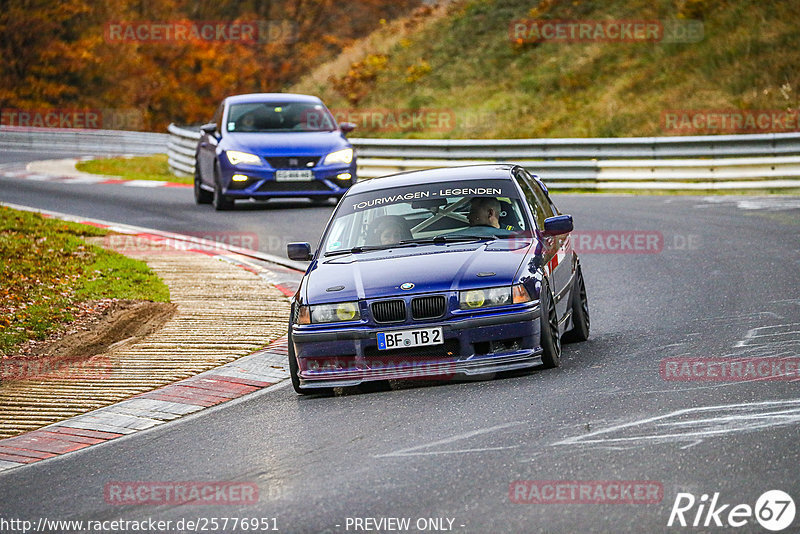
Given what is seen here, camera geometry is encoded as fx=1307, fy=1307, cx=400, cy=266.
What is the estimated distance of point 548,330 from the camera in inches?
344

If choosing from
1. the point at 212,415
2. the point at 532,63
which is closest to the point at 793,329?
the point at 212,415

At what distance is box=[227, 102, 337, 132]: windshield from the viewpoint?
→ 71.5 feet

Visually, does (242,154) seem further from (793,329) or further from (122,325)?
(793,329)

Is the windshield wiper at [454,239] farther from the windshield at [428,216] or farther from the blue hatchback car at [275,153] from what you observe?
the blue hatchback car at [275,153]

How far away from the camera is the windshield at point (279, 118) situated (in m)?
21.8

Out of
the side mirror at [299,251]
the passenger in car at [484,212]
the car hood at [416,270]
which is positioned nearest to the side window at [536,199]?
the passenger in car at [484,212]

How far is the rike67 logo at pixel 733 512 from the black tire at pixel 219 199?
52.9ft

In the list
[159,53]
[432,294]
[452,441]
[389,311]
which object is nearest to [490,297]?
[432,294]

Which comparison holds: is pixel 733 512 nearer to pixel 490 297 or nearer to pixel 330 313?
pixel 490 297

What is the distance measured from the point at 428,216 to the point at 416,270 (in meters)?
1.18

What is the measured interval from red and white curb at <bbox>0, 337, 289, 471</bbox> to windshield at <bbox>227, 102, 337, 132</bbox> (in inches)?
459

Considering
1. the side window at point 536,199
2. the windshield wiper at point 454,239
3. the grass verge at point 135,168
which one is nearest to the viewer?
the windshield wiper at point 454,239

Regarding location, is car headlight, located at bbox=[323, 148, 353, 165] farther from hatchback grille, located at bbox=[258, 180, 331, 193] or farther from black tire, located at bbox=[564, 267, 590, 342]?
black tire, located at bbox=[564, 267, 590, 342]

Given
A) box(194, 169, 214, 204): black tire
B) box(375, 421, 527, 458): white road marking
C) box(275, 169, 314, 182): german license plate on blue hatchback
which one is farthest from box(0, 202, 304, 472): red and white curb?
box(194, 169, 214, 204): black tire
